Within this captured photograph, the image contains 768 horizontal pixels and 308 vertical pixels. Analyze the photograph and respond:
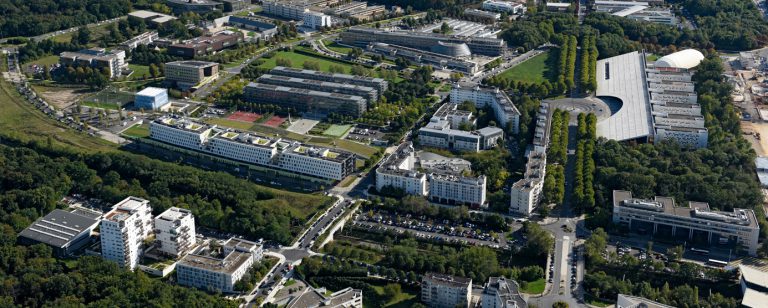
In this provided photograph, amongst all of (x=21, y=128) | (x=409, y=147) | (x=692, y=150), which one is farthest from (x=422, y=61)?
(x=21, y=128)

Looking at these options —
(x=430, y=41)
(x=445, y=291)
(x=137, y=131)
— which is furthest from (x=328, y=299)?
(x=430, y=41)

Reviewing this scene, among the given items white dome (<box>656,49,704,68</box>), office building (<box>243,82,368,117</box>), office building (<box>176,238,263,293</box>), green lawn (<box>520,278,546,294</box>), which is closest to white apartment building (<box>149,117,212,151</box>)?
office building (<box>243,82,368,117</box>)

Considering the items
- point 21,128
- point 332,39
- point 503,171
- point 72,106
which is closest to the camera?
point 503,171

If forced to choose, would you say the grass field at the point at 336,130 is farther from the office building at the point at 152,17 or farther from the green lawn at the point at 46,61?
the office building at the point at 152,17

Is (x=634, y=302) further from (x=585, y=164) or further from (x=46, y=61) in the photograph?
(x=46, y=61)

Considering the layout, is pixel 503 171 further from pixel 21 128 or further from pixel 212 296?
pixel 21 128

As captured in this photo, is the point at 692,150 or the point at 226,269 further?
the point at 692,150
